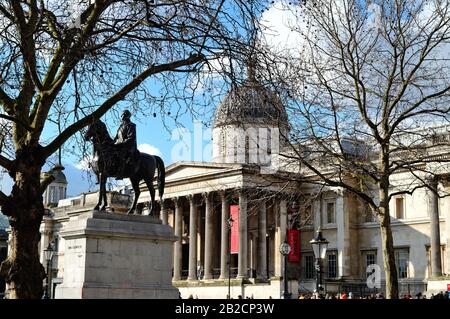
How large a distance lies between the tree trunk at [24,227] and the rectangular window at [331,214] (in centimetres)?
5194

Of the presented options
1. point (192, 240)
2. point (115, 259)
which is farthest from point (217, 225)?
point (115, 259)

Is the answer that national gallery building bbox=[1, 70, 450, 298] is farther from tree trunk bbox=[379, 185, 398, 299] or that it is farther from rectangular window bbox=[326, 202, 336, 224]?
tree trunk bbox=[379, 185, 398, 299]

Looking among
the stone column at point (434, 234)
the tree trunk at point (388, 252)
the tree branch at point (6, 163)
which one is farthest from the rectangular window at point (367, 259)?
the tree branch at point (6, 163)

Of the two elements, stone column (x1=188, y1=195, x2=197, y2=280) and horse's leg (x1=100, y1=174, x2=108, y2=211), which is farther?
stone column (x1=188, y1=195, x2=197, y2=280)

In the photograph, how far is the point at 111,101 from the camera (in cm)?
1272

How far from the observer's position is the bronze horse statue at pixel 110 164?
16006 millimetres

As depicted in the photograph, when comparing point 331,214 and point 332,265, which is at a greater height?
point 331,214

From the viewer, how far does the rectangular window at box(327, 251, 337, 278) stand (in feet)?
200

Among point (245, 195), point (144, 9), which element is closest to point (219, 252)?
point (245, 195)

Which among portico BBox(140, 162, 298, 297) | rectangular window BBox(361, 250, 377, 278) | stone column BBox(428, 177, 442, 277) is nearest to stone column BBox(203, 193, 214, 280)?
portico BBox(140, 162, 298, 297)

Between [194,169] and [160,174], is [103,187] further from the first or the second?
[194,169]

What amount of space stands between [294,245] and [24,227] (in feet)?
162

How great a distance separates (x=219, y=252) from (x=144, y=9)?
183ft

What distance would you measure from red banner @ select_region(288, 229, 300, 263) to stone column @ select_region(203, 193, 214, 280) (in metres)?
7.68
